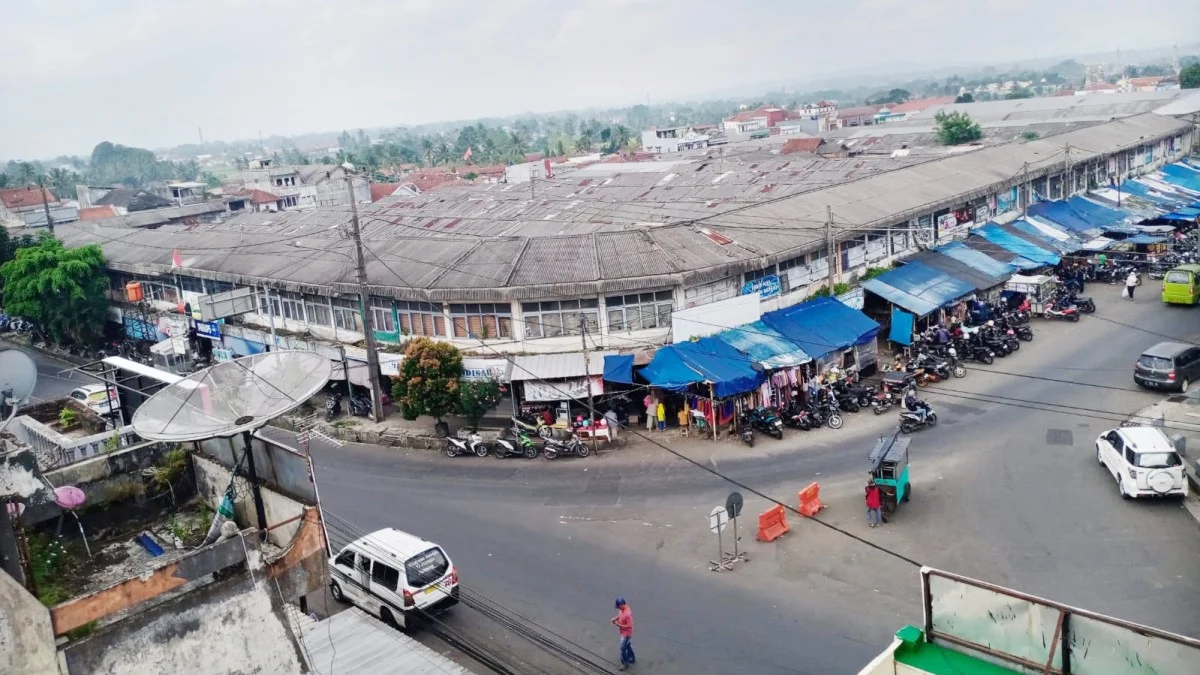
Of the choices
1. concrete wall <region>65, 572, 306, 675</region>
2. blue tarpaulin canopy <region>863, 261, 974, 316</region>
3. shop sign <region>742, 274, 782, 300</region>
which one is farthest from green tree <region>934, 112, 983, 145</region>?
concrete wall <region>65, 572, 306, 675</region>

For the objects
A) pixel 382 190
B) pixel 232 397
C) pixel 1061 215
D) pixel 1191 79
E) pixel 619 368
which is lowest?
pixel 619 368

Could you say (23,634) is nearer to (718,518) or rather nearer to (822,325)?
(718,518)

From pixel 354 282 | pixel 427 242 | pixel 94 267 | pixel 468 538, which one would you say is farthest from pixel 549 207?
pixel 468 538

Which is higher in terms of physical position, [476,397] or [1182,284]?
[476,397]

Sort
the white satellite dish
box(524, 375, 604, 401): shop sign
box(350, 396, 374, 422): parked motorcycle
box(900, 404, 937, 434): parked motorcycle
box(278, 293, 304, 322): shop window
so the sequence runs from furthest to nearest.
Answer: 1. box(278, 293, 304, 322): shop window
2. box(350, 396, 374, 422): parked motorcycle
3. box(524, 375, 604, 401): shop sign
4. box(900, 404, 937, 434): parked motorcycle
5. the white satellite dish

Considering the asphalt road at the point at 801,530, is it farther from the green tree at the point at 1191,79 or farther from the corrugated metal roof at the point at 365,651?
the green tree at the point at 1191,79

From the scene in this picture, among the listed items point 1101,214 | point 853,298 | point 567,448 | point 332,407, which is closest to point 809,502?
point 567,448

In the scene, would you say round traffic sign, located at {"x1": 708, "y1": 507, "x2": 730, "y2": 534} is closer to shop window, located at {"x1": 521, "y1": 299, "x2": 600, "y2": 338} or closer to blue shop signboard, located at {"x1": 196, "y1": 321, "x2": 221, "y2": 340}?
shop window, located at {"x1": 521, "y1": 299, "x2": 600, "y2": 338}
